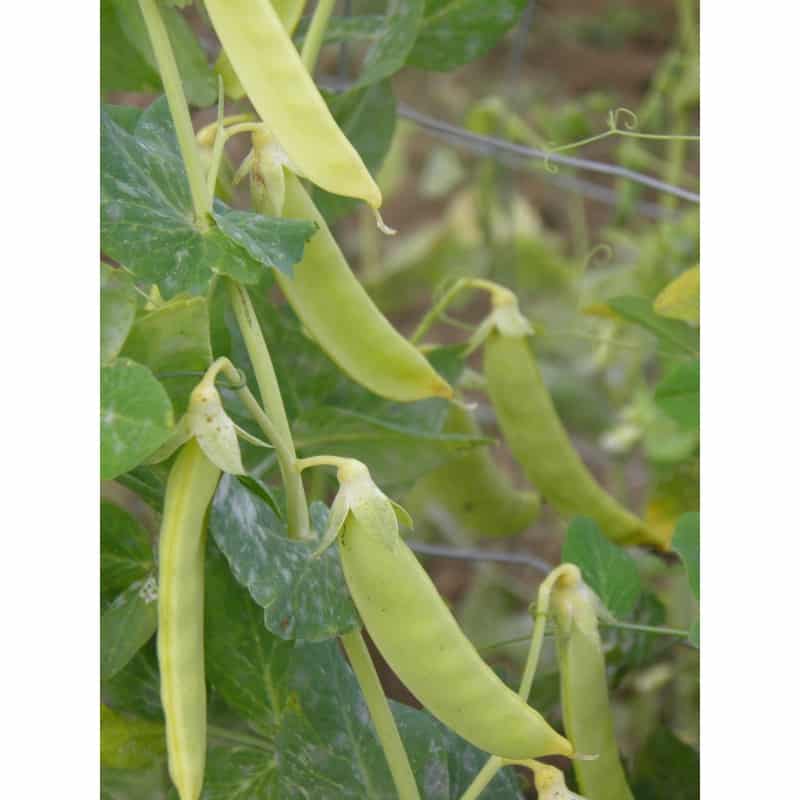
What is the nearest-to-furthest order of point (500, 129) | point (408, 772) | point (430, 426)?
point (408, 772) < point (430, 426) < point (500, 129)

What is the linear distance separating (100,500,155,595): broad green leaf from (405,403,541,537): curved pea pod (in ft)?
1.23

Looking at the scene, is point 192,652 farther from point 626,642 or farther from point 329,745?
point 626,642

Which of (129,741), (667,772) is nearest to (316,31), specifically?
(129,741)

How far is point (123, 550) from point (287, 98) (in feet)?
1.08

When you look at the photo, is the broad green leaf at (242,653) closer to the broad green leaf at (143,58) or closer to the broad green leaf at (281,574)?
the broad green leaf at (281,574)

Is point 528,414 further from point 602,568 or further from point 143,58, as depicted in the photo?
point 143,58

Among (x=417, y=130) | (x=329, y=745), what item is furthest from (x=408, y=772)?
(x=417, y=130)

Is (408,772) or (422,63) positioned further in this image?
(422,63)

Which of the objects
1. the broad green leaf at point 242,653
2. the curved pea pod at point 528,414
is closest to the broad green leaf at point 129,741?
the broad green leaf at point 242,653

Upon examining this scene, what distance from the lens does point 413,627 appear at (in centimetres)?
63

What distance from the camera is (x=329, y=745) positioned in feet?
2.59

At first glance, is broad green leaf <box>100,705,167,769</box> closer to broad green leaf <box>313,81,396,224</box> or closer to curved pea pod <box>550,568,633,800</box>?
curved pea pod <box>550,568,633,800</box>
